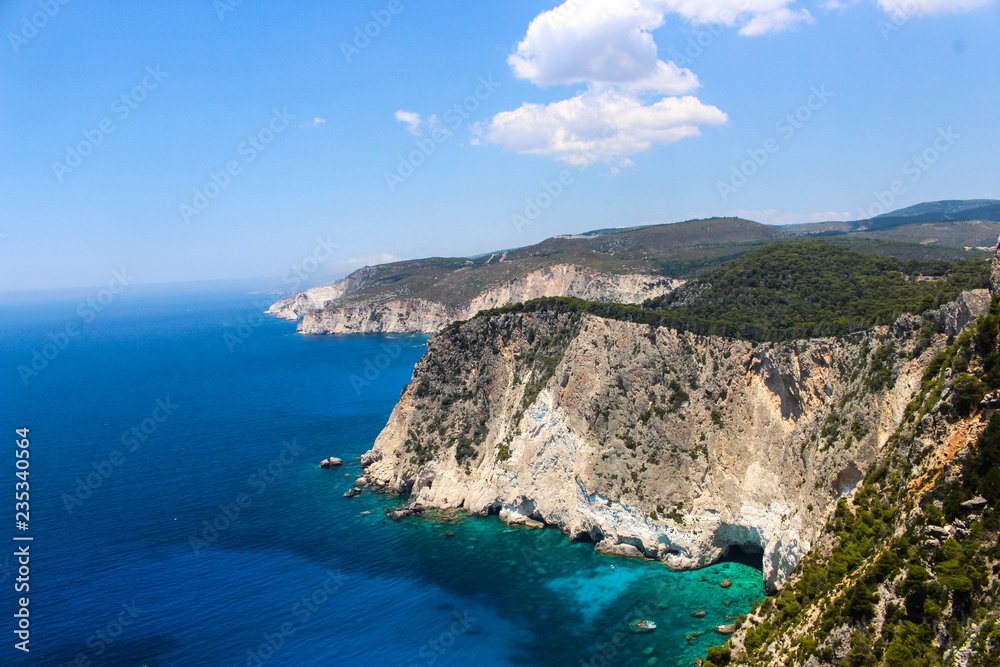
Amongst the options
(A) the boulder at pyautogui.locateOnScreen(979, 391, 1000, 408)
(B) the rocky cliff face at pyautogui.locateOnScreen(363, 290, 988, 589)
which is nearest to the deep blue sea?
(B) the rocky cliff face at pyautogui.locateOnScreen(363, 290, 988, 589)

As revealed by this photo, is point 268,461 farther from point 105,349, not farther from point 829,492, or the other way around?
point 105,349

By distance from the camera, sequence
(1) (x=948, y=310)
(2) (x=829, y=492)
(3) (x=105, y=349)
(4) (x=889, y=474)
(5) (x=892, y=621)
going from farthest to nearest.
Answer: (3) (x=105, y=349) < (2) (x=829, y=492) < (1) (x=948, y=310) < (4) (x=889, y=474) < (5) (x=892, y=621)

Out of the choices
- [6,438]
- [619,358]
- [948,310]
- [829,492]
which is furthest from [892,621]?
[6,438]

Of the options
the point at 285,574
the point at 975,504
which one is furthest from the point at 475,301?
the point at 975,504

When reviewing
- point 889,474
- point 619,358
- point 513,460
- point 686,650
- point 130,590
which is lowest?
point 686,650

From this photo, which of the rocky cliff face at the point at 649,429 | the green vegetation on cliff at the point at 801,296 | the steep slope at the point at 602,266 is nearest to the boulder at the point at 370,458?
the rocky cliff face at the point at 649,429

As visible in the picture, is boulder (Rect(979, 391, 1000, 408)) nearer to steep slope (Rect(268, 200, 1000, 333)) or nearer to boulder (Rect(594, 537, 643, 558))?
boulder (Rect(594, 537, 643, 558))
